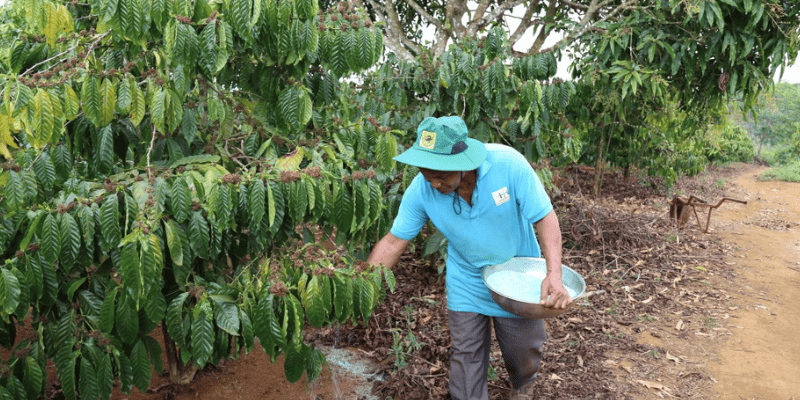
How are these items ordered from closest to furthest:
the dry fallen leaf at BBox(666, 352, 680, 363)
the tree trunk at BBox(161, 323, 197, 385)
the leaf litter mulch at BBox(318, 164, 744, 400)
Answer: the tree trunk at BBox(161, 323, 197, 385) < the leaf litter mulch at BBox(318, 164, 744, 400) < the dry fallen leaf at BBox(666, 352, 680, 363)

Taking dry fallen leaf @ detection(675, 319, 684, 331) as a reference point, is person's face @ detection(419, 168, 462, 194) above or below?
above

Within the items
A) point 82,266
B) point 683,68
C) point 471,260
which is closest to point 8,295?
point 82,266

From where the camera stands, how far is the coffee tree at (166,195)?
70.1 inches

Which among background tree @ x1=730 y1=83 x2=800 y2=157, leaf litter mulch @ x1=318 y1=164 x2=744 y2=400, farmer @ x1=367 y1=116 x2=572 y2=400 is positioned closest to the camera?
farmer @ x1=367 y1=116 x2=572 y2=400

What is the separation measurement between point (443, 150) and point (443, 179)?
0.15 m

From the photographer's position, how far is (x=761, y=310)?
4.83 m

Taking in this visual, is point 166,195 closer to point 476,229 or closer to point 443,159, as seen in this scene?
point 443,159

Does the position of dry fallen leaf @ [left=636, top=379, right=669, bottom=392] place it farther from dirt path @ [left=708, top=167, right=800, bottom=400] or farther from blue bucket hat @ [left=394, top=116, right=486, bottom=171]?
blue bucket hat @ [left=394, top=116, right=486, bottom=171]

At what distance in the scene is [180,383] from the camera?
10.2 feet

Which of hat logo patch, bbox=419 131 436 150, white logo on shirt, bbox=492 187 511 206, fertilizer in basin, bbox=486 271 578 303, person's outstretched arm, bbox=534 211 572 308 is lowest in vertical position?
fertilizer in basin, bbox=486 271 578 303

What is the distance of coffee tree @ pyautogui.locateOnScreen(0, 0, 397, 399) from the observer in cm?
178

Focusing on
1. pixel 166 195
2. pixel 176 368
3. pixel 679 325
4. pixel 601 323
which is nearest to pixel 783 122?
pixel 679 325

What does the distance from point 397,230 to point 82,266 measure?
50.0 inches

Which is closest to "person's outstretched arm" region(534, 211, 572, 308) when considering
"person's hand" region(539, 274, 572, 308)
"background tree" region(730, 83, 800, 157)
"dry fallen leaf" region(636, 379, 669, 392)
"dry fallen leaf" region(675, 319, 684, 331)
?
"person's hand" region(539, 274, 572, 308)
